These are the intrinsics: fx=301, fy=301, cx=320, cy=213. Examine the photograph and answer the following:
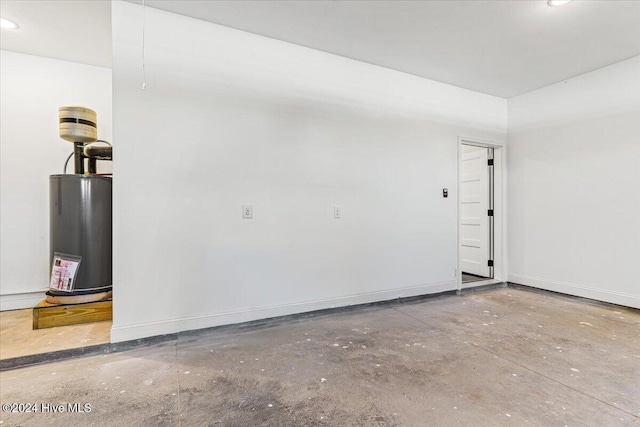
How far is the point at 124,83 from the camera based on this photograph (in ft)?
8.06

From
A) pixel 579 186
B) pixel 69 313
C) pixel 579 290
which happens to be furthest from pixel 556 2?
pixel 69 313

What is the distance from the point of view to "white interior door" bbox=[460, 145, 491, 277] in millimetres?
4707

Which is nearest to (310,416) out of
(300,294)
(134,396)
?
(134,396)

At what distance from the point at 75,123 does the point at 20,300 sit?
6.61 ft

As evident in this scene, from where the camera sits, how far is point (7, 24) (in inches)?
106

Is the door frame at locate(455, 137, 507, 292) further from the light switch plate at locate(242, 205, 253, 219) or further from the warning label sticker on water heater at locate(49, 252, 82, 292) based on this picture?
the warning label sticker on water heater at locate(49, 252, 82, 292)

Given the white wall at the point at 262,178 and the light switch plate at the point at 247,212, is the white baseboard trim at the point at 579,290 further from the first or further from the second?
the light switch plate at the point at 247,212

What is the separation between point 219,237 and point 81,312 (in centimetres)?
141

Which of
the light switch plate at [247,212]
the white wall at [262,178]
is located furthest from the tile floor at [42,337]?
the light switch plate at [247,212]

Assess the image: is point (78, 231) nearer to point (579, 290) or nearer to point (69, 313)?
point (69, 313)

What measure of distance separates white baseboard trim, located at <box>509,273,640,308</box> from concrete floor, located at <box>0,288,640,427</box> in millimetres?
516

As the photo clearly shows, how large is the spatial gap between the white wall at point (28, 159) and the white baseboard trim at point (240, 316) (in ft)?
5.68

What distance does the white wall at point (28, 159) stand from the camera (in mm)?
3166

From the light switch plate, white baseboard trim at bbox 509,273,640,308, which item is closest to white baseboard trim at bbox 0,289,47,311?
the light switch plate
